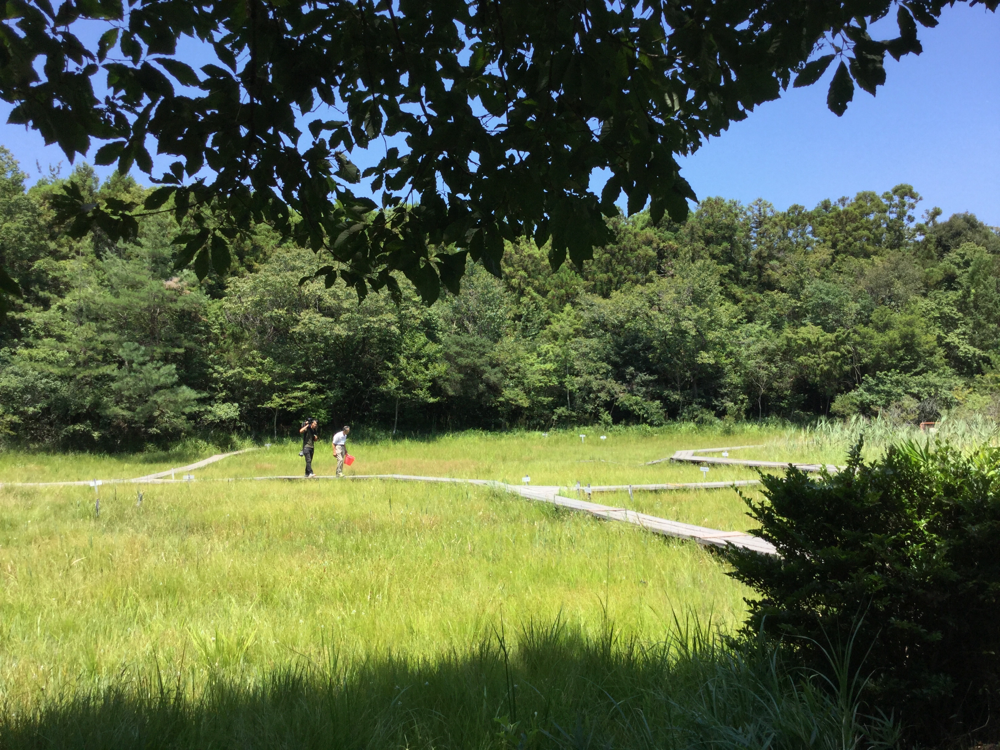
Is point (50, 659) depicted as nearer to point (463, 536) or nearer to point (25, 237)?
point (463, 536)

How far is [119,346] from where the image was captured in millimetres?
25953

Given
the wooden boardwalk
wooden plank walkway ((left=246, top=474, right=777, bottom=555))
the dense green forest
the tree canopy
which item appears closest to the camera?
the tree canopy

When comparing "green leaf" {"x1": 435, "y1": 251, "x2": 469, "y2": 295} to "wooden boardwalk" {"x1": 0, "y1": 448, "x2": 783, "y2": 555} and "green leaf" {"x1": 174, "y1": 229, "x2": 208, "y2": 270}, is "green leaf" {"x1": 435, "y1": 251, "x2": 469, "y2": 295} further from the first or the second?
"wooden boardwalk" {"x1": 0, "y1": 448, "x2": 783, "y2": 555}

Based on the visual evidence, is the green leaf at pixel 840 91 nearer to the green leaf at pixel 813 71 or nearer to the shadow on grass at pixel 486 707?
the green leaf at pixel 813 71

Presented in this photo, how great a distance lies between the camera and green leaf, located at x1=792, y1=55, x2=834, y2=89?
94.0 inches

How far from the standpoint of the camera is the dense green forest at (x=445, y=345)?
25766mm

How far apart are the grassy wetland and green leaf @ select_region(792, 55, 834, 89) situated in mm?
2393

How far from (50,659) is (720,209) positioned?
2020 inches

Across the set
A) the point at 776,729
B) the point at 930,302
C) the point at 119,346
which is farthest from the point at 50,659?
the point at 930,302

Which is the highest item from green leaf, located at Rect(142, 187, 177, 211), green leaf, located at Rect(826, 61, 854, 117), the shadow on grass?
green leaf, located at Rect(826, 61, 854, 117)

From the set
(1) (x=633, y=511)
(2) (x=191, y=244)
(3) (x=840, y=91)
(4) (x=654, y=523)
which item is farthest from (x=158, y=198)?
(1) (x=633, y=511)

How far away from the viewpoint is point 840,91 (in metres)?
2.33

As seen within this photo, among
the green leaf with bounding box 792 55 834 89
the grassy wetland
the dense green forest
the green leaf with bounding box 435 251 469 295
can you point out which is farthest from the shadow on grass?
the dense green forest

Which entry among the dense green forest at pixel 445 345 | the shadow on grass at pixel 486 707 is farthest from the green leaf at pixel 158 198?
the dense green forest at pixel 445 345
